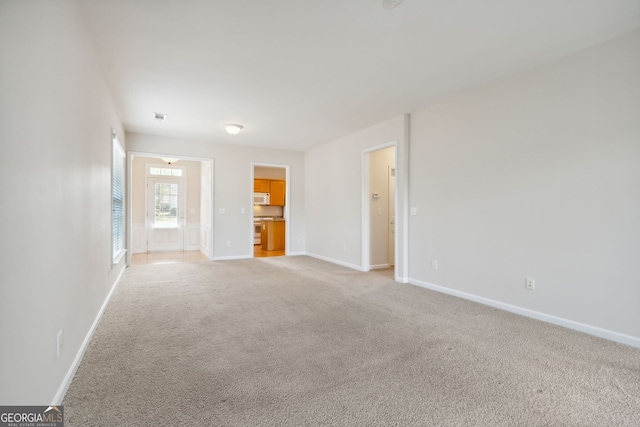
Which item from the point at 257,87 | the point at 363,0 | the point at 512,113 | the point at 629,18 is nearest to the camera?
the point at 363,0

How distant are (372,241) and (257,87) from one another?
133 inches

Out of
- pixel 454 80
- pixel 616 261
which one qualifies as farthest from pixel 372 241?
pixel 616 261

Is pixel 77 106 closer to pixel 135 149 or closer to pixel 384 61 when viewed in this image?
pixel 384 61

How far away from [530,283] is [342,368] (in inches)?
92.1

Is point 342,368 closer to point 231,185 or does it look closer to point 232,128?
point 232,128

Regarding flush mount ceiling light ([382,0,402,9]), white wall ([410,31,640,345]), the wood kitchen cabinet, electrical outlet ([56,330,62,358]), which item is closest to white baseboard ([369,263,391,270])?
white wall ([410,31,640,345])

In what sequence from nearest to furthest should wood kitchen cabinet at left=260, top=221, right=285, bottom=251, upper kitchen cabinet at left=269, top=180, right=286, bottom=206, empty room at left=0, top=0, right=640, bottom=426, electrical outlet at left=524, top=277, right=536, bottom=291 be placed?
empty room at left=0, top=0, right=640, bottom=426 → electrical outlet at left=524, top=277, right=536, bottom=291 → wood kitchen cabinet at left=260, top=221, right=285, bottom=251 → upper kitchen cabinet at left=269, top=180, right=286, bottom=206

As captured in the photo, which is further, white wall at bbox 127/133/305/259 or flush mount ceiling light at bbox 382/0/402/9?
white wall at bbox 127/133/305/259

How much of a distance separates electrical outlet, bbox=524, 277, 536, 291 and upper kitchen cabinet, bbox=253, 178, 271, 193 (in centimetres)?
746

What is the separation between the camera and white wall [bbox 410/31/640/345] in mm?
2574

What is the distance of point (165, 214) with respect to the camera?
834 centimetres

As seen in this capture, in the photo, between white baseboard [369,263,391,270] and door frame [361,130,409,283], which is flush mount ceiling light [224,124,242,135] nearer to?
door frame [361,130,409,283]

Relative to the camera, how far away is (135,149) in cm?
586

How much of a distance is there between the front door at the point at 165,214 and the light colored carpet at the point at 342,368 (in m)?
5.07
